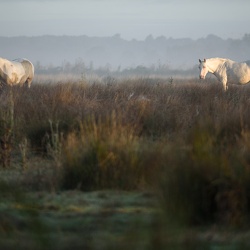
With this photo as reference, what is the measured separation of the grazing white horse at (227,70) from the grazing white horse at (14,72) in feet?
17.8

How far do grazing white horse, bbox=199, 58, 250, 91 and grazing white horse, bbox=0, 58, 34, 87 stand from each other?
5423 mm

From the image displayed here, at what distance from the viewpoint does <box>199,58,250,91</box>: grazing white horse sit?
2248cm

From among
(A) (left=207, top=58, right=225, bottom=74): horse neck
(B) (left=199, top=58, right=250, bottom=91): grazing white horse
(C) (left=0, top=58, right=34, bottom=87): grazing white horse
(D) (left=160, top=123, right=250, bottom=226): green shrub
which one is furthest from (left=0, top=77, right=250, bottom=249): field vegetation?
(A) (left=207, top=58, right=225, bottom=74): horse neck

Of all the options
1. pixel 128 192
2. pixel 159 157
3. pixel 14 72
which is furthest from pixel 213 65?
pixel 128 192

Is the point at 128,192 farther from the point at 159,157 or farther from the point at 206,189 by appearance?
the point at 206,189

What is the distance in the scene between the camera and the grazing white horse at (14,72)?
2020cm

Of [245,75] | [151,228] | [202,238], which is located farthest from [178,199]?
[245,75]

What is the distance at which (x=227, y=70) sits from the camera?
2266cm

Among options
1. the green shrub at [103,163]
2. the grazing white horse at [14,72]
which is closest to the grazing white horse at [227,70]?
the grazing white horse at [14,72]

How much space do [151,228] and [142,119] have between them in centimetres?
623

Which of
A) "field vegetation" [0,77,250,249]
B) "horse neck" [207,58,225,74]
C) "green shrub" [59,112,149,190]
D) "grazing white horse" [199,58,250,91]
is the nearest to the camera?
"field vegetation" [0,77,250,249]

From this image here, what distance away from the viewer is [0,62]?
2039cm

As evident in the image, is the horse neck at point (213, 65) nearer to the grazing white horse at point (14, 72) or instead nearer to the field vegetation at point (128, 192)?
the grazing white horse at point (14, 72)

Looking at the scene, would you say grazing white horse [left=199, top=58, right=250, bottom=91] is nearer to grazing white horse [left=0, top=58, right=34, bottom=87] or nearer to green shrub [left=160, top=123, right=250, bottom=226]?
grazing white horse [left=0, top=58, right=34, bottom=87]
